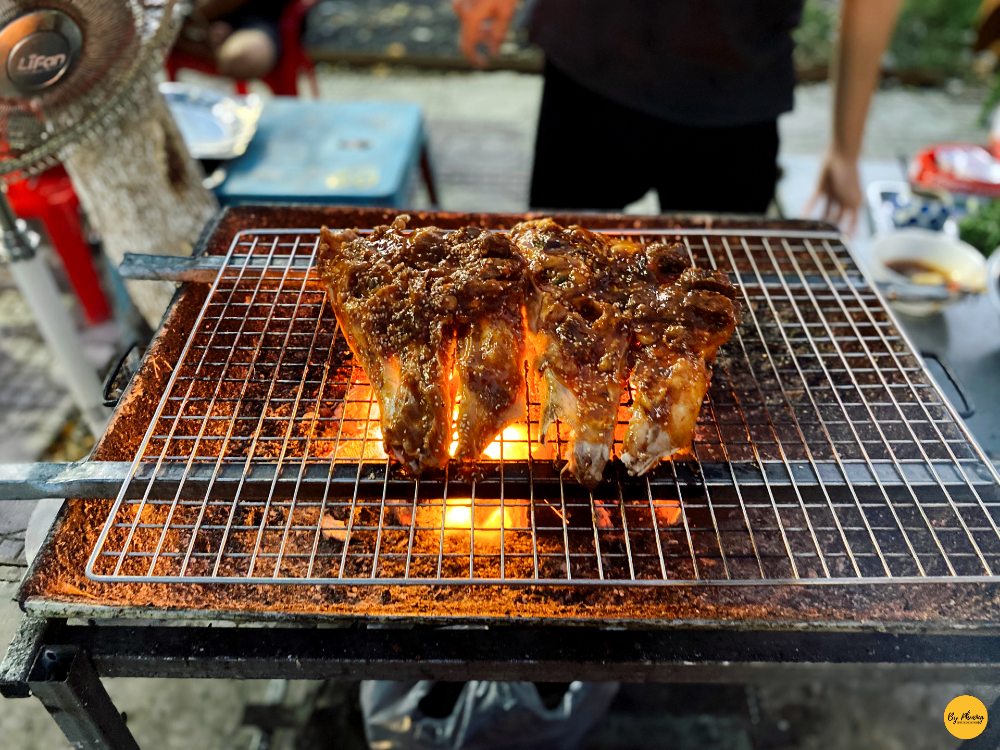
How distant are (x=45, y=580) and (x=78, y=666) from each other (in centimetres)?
25

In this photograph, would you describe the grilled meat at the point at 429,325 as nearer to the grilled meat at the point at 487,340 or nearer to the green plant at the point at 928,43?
the grilled meat at the point at 487,340

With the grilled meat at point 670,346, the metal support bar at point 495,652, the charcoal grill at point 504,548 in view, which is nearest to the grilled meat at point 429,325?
the charcoal grill at point 504,548

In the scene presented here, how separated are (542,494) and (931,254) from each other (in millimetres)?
3059

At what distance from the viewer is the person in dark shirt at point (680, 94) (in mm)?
3492

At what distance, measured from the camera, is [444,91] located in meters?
9.62

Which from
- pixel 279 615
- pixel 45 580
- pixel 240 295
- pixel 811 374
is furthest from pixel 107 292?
pixel 811 374

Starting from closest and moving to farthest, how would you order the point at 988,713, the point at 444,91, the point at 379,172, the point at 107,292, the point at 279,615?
1. the point at 279,615
2. the point at 988,713
3. the point at 379,172
4. the point at 107,292
5. the point at 444,91

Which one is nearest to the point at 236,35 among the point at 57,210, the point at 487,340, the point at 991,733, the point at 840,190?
the point at 57,210

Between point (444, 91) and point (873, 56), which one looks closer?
point (873, 56)

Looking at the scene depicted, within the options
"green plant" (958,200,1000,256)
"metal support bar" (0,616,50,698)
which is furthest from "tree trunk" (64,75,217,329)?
"green plant" (958,200,1000,256)

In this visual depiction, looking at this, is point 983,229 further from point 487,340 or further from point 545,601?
point 545,601

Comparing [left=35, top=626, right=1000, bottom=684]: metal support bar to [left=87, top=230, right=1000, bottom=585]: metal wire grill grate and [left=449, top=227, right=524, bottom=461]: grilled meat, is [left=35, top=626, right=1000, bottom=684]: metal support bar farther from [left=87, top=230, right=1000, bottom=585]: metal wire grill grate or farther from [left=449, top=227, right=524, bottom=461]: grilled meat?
[left=449, top=227, right=524, bottom=461]: grilled meat

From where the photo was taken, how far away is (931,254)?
3.82 meters

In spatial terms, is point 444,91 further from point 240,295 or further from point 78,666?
point 78,666
